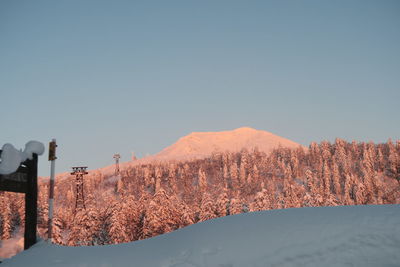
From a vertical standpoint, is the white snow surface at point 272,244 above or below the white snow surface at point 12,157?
below

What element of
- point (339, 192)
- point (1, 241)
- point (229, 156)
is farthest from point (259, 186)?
point (1, 241)

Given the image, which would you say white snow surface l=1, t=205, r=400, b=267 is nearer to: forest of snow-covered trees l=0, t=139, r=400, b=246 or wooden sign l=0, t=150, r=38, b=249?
wooden sign l=0, t=150, r=38, b=249

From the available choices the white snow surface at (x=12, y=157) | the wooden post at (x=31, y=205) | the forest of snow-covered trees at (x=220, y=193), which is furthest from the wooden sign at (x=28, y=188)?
the forest of snow-covered trees at (x=220, y=193)

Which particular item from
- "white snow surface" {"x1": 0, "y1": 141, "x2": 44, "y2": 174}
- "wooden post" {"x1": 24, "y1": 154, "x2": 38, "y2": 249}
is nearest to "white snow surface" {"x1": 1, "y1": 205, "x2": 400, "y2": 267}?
"wooden post" {"x1": 24, "y1": 154, "x2": 38, "y2": 249}

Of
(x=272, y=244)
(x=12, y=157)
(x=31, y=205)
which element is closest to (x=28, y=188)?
(x=31, y=205)

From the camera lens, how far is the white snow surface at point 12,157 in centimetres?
884

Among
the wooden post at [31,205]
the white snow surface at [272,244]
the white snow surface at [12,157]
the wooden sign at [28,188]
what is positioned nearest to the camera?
the white snow surface at [272,244]

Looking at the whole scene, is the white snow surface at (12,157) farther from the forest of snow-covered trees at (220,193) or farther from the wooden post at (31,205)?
the forest of snow-covered trees at (220,193)

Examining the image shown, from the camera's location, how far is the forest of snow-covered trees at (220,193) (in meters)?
42.3

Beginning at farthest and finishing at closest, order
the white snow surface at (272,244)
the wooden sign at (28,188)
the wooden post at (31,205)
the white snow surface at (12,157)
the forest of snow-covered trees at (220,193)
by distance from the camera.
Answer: the forest of snow-covered trees at (220,193) → the wooden post at (31,205) → the wooden sign at (28,188) → the white snow surface at (12,157) → the white snow surface at (272,244)

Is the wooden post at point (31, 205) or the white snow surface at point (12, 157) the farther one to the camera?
the wooden post at point (31, 205)

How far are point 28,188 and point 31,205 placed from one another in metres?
0.44

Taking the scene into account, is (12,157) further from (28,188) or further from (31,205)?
(31,205)

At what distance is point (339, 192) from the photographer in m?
135
